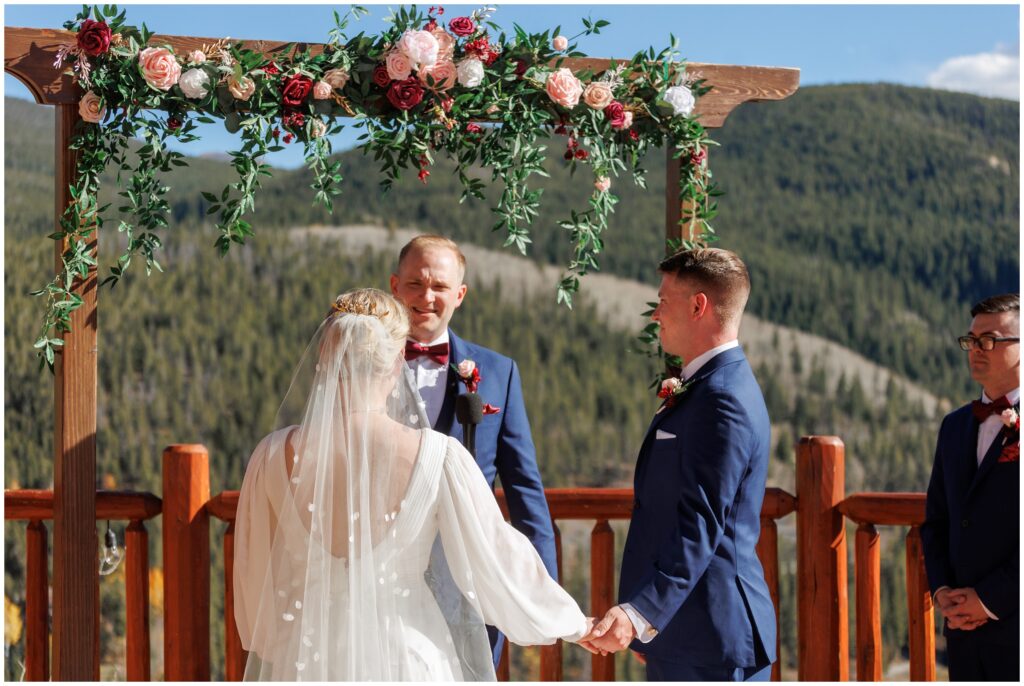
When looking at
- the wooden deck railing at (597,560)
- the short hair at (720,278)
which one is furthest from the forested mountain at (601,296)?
the short hair at (720,278)

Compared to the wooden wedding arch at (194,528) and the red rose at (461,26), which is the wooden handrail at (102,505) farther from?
the red rose at (461,26)

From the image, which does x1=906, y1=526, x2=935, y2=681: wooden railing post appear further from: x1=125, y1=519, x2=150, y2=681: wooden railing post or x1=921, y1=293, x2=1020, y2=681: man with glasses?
x1=125, y1=519, x2=150, y2=681: wooden railing post

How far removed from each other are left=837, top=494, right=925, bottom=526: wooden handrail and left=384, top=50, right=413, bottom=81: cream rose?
2.31 metres

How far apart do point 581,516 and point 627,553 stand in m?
1.03

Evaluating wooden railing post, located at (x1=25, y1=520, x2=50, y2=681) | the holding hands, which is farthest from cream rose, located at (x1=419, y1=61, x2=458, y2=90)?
the holding hands

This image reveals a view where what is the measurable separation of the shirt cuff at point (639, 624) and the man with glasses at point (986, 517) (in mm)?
962

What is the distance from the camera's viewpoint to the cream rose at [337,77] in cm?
379

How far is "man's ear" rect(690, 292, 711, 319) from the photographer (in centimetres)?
310

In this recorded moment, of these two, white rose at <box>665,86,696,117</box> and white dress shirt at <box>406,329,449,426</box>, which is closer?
white dress shirt at <box>406,329,449,426</box>

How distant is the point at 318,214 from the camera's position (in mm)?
23375

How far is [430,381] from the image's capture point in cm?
359

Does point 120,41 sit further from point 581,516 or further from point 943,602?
point 943,602

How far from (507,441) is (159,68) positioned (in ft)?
5.73

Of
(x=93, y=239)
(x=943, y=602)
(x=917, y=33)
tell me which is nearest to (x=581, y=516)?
(x=943, y=602)
